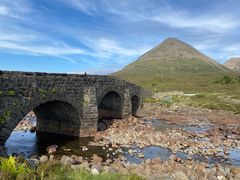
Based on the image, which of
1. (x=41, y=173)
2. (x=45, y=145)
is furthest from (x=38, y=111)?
(x=41, y=173)

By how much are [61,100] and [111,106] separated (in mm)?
13451

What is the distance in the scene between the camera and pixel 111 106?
116 feet

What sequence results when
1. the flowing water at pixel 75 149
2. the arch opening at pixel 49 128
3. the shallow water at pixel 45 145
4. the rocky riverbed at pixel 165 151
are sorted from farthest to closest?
the arch opening at pixel 49 128, the shallow water at pixel 45 145, the flowing water at pixel 75 149, the rocky riverbed at pixel 165 151

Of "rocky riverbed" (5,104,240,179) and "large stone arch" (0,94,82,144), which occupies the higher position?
"large stone arch" (0,94,82,144)

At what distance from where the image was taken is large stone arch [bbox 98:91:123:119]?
113 ft

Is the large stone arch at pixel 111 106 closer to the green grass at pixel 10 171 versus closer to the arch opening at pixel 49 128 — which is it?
the arch opening at pixel 49 128

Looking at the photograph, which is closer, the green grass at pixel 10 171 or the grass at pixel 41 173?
the green grass at pixel 10 171

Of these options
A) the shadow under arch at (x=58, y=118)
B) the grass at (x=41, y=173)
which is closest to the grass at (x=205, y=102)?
the shadow under arch at (x=58, y=118)

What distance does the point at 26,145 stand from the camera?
2233cm

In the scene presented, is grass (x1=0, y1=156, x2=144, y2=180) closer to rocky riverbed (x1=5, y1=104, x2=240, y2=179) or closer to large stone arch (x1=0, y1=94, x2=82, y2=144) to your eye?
rocky riverbed (x1=5, y1=104, x2=240, y2=179)

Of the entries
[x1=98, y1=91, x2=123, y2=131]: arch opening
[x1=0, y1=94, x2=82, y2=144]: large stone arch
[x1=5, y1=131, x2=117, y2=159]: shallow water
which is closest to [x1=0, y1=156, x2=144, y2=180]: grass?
[x1=0, y1=94, x2=82, y2=144]: large stone arch

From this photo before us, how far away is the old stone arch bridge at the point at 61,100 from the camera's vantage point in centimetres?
1730

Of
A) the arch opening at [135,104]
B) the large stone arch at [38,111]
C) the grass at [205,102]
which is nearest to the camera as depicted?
the large stone arch at [38,111]

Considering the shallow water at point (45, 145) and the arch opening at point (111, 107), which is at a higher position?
the arch opening at point (111, 107)
